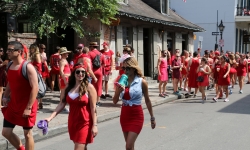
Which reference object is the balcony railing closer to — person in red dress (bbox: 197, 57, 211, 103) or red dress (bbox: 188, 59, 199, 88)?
red dress (bbox: 188, 59, 199, 88)

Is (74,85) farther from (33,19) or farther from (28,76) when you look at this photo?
(33,19)

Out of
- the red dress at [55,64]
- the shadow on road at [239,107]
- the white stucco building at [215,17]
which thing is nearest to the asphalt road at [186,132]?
the shadow on road at [239,107]

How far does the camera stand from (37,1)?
1095cm

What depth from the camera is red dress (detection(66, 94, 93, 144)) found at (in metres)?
4.93

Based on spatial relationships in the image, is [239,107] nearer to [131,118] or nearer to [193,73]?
[193,73]


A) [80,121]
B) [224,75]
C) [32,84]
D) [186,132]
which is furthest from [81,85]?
[224,75]

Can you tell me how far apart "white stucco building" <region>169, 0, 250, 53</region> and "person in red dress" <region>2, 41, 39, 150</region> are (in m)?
30.3

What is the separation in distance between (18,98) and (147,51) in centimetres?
1552

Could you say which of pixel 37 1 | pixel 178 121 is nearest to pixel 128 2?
pixel 37 1

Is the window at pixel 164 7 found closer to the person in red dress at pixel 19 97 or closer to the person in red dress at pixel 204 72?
the person in red dress at pixel 204 72

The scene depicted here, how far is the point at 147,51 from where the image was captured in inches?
814

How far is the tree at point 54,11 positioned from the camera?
10.6m

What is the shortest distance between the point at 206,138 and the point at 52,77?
7.29 m

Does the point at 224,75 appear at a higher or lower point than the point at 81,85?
lower
